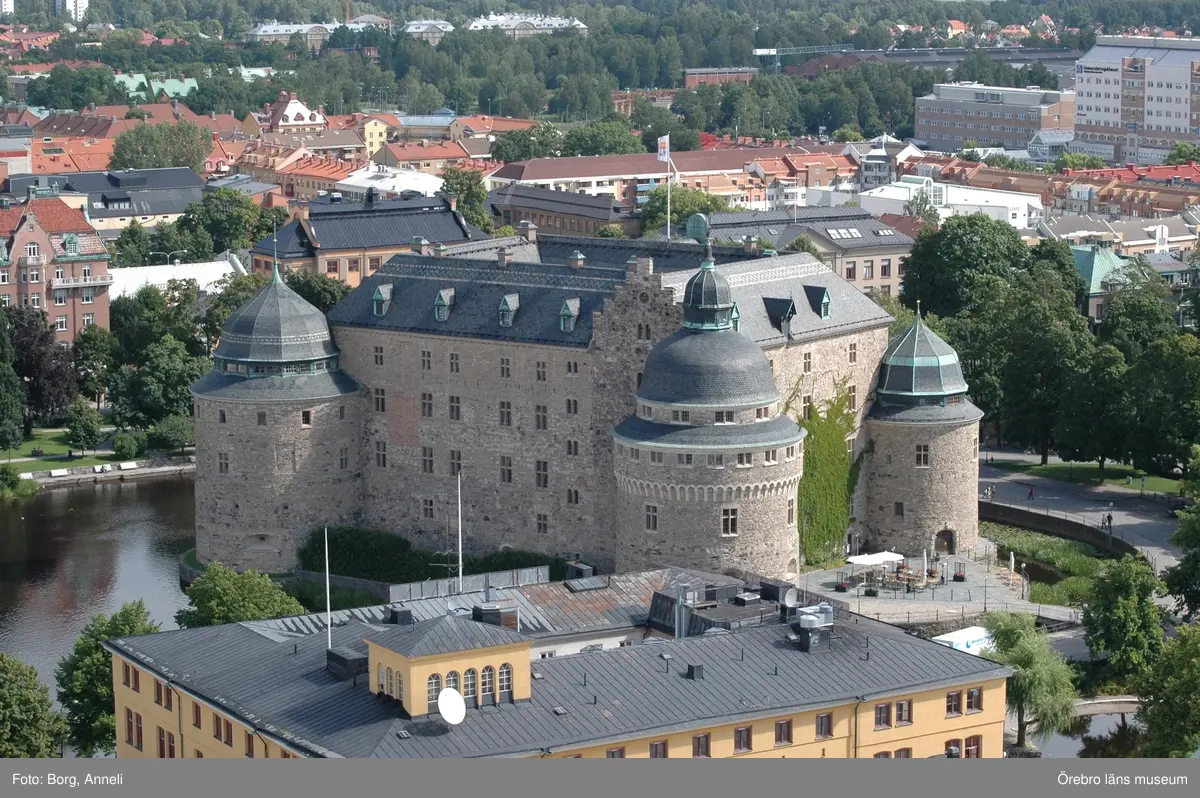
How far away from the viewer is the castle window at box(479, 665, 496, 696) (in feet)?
260

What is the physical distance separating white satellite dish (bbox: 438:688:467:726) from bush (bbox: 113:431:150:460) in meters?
81.0

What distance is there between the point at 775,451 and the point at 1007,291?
181 feet

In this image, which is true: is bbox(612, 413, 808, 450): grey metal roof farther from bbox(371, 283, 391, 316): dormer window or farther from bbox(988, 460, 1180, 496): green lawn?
bbox(988, 460, 1180, 496): green lawn

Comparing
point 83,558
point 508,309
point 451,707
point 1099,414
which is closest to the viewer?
point 451,707

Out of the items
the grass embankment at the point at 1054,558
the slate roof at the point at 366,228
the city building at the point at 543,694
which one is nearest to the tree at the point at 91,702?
the city building at the point at 543,694

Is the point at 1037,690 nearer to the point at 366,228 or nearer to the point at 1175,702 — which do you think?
the point at 1175,702

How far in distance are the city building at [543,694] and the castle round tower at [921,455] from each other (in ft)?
108

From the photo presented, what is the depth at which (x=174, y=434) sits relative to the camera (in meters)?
157

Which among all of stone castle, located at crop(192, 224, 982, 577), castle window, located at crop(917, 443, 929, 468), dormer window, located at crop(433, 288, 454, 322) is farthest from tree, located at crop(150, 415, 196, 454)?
castle window, located at crop(917, 443, 929, 468)

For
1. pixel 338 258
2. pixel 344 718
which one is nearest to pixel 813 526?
pixel 344 718

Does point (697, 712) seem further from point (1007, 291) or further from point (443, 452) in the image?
point (1007, 291)

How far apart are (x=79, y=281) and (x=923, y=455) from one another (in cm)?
7341

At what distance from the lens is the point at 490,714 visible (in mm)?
79000

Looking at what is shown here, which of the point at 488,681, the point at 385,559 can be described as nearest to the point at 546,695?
the point at 488,681
